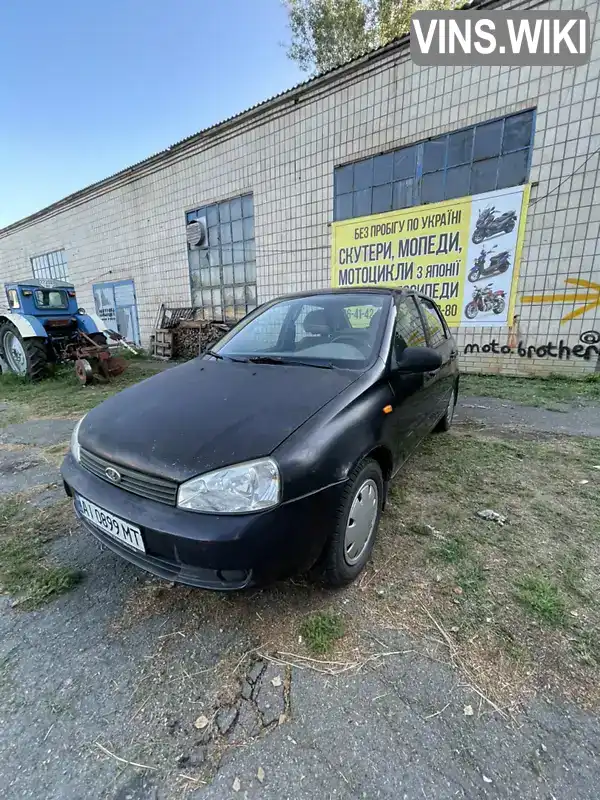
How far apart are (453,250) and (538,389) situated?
2891mm

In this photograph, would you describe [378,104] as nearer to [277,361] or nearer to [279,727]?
[277,361]

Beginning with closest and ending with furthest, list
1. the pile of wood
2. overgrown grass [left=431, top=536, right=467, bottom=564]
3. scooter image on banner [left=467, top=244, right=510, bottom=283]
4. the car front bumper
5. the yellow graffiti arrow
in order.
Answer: the car front bumper → overgrown grass [left=431, top=536, right=467, bottom=564] → the yellow graffiti arrow → scooter image on banner [left=467, top=244, right=510, bottom=283] → the pile of wood

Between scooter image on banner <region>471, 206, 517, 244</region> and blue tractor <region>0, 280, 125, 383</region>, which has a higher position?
scooter image on banner <region>471, 206, 517, 244</region>

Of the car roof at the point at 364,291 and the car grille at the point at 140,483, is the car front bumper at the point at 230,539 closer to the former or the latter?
the car grille at the point at 140,483

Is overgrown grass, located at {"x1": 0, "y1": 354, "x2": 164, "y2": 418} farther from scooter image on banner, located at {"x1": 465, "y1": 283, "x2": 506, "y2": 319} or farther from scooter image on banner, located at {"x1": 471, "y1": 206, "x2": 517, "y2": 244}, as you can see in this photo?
scooter image on banner, located at {"x1": 471, "y1": 206, "x2": 517, "y2": 244}

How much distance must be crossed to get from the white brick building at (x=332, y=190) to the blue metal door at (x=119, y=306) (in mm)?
173

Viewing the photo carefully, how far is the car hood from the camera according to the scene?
61.4 inches

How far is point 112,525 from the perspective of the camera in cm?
168

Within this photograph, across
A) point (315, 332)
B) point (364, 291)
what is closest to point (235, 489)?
point (315, 332)

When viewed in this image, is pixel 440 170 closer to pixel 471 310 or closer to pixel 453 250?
pixel 453 250

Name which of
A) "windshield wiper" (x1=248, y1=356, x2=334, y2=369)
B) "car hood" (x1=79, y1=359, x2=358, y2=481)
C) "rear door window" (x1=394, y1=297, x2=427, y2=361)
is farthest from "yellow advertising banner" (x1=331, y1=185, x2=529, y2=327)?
"car hood" (x1=79, y1=359, x2=358, y2=481)

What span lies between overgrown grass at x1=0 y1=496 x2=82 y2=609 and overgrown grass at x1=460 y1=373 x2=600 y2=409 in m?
5.53

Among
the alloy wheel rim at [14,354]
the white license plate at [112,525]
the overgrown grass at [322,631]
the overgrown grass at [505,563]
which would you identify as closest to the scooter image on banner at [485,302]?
the overgrown grass at [505,563]

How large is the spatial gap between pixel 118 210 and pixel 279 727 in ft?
46.6
